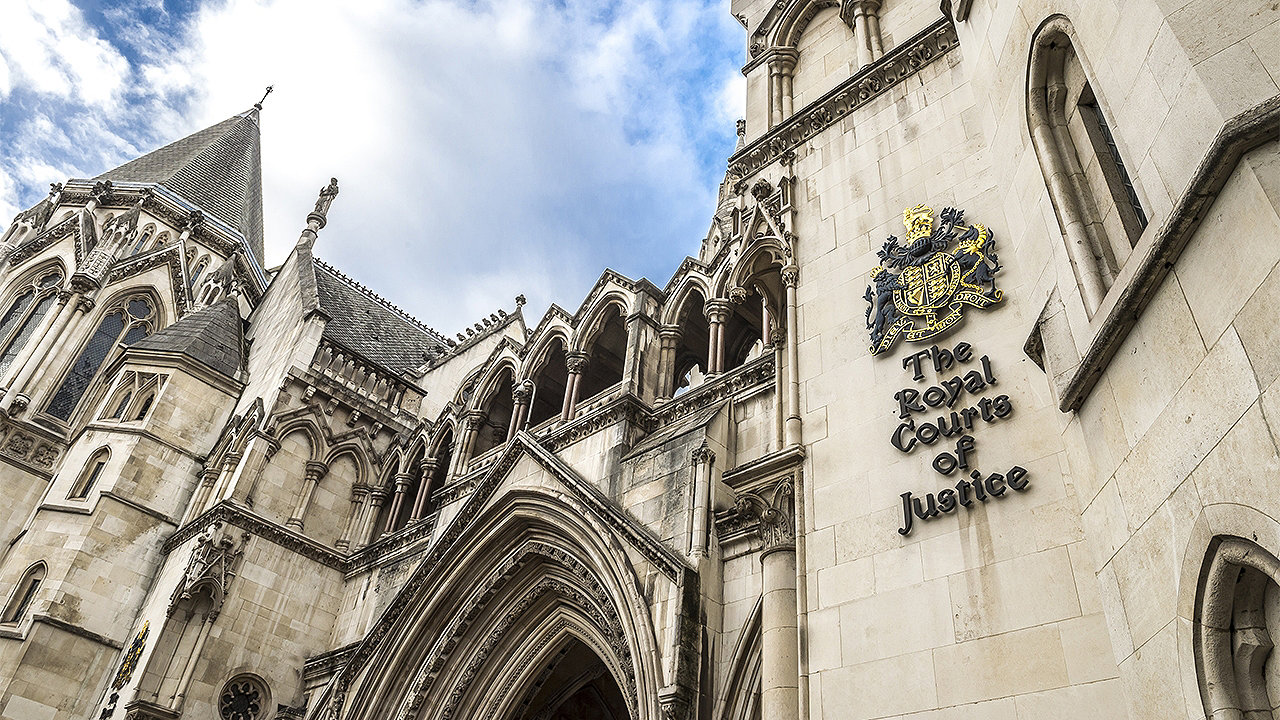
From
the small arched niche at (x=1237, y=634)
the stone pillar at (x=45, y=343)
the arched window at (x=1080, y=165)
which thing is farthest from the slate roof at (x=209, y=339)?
the small arched niche at (x=1237, y=634)

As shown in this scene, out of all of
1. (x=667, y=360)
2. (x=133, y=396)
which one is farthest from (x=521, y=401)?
(x=133, y=396)

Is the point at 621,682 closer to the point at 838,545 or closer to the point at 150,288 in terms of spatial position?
the point at 838,545

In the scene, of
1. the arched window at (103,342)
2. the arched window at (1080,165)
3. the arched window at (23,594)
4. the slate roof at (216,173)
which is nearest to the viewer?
the arched window at (1080,165)

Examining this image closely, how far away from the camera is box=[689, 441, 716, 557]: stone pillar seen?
11062mm

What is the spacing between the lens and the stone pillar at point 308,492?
19.1 metres

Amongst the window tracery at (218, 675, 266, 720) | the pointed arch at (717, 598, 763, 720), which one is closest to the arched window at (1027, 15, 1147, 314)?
the pointed arch at (717, 598, 763, 720)

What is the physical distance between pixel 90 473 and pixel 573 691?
12.8 m

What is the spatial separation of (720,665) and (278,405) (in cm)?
1388

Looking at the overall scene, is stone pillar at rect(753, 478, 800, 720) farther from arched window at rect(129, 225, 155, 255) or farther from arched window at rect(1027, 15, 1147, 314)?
arched window at rect(129, 225, 155, 255)

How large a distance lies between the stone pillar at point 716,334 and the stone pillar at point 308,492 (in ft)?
34.0

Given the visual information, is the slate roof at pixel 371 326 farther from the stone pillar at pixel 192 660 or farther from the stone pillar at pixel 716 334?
the stone pillar at pixel 716 334

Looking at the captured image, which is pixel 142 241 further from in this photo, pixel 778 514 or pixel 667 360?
pixel 778 514

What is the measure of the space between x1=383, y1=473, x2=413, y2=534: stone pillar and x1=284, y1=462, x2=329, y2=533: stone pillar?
1774 millimetres

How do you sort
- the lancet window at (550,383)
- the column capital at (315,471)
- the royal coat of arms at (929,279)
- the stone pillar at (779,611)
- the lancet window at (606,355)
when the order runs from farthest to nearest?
the column capital at (315,471)
the lancet window at (550,383)
the lancet window at (606,355)
the royal coat of arms at (929,279)
the stone pillar at (779,611)
